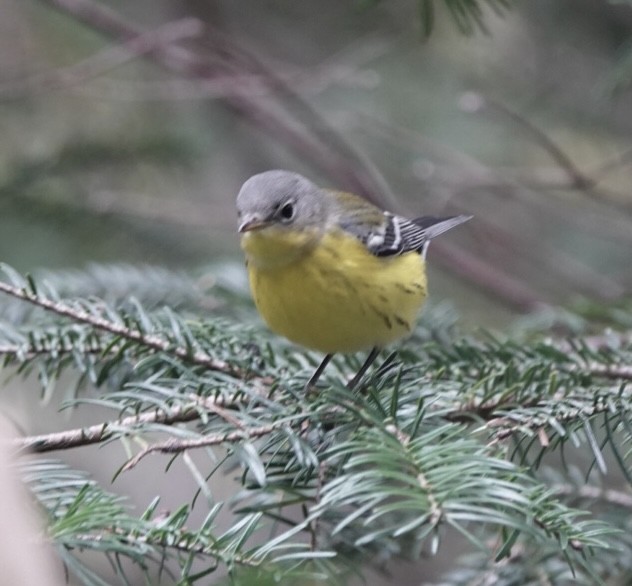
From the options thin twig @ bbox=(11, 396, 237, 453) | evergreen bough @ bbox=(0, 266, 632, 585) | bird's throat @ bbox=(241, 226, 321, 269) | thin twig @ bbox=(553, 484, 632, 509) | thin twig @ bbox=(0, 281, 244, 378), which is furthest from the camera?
bird's throat @ bbox=(241, 226, 321, 269)

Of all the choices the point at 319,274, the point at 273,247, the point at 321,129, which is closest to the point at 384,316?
the point at 319,274

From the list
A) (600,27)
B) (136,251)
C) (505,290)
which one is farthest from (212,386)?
(600,27)

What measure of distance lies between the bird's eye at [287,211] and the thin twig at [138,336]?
542 millimetres

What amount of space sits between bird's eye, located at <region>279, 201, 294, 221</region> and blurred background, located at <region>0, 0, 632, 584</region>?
353 mm

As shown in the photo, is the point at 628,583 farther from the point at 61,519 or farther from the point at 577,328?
the point at 61,519

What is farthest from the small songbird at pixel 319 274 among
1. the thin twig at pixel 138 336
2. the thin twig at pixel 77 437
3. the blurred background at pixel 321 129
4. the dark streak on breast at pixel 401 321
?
the thin twig at pixel 77 437

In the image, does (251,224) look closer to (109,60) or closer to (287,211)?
(287,211)

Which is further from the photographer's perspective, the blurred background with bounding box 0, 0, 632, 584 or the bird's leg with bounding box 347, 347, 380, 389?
the blurred background with bounding box 0, 0, 632, 584

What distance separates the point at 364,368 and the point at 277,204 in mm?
441

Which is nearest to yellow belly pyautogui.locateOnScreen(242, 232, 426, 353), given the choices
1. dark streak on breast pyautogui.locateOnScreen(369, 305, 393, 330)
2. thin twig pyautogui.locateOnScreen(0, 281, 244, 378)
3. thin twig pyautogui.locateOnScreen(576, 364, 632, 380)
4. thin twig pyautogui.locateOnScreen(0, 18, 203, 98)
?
dark streak on breast pyautogui.locateOnScreen(369, 305, 393, 330)

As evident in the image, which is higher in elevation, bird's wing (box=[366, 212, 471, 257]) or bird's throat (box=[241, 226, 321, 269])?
bird's throat (box=[241, 226, 321, 269])

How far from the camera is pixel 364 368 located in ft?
5.57

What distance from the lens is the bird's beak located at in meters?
1.80

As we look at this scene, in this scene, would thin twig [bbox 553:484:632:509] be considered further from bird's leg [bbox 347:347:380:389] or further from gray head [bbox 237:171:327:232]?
gray head [bbox 237:171:327:232]
